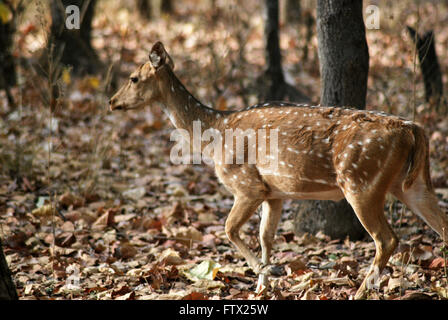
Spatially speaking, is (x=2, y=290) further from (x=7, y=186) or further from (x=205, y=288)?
(x=7, y=186)

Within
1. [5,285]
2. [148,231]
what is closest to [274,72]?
[148,231]

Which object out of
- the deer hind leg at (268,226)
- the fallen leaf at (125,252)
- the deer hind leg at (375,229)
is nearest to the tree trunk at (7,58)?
the fallen leaf at (125,252)

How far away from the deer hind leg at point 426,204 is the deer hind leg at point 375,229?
0.50 metres

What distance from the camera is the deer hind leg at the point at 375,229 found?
4.78 meters

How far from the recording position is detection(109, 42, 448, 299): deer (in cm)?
476

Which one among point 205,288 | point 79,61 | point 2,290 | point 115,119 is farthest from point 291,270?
point 79,61

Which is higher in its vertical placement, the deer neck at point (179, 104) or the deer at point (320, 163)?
the deer neck at point (179, 104)

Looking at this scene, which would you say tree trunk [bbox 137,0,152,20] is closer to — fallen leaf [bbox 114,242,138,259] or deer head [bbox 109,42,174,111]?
deer head [bbox 109,42,174,111]

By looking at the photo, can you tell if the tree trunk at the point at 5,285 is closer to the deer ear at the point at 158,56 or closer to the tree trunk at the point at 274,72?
the deer ear at the point at 158,56

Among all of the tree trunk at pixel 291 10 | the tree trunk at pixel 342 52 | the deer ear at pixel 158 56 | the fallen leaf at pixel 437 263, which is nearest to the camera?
the fallen leaf at pixel 437 263

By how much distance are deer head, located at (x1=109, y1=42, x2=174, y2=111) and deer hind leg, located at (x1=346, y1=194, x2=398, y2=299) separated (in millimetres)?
2290

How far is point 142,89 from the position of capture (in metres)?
6.02

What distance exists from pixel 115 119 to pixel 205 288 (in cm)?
635
